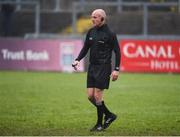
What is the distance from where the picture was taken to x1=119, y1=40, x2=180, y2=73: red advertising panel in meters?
32.2

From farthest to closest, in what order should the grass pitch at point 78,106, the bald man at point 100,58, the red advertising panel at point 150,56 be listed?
the red advertising panel at point 150,56
the grass pitch at point 78,106
the bald man at point 100,58

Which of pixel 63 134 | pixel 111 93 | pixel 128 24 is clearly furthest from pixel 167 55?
pixel 63 134

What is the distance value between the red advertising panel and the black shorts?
20005 mm

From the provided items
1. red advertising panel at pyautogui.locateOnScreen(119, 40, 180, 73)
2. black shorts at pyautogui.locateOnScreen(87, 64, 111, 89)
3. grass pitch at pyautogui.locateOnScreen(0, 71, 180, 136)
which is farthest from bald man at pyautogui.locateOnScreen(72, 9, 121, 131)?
red advertising panel at pyautogui.locateOnScreen(119, 40, 180, 73)

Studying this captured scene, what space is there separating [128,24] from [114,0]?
2123mm

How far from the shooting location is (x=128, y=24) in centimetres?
4031

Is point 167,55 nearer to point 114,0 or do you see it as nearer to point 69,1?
point 114,0

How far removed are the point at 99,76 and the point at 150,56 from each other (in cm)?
2037

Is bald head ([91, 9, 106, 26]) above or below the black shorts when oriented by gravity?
above

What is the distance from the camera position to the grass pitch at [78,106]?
41.3 feet

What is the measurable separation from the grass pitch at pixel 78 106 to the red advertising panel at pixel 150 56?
3.29 metres

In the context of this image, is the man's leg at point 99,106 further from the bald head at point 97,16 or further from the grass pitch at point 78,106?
the bald head at point 97,16

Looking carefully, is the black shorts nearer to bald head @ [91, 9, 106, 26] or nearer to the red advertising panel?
bald head @ [91, 9, 106, 26]

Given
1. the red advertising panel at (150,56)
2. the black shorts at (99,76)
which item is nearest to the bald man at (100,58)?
the black shorts at (99,76)
